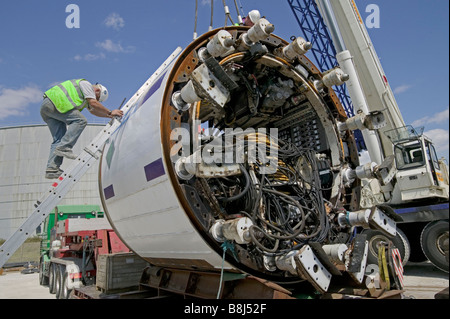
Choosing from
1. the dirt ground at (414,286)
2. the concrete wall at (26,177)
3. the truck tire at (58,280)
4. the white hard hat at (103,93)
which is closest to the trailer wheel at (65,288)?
the truck tire at (58,280)

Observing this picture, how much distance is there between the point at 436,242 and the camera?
7398mm

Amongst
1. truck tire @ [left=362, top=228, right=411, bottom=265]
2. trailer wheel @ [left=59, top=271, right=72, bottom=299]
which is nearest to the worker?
trailer wheel @ [left=59, top=271, right=72, bottom=299]

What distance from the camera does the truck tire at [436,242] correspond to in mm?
7238

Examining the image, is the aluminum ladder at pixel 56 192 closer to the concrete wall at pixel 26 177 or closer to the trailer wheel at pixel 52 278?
the trailer wheel at pixel 52 278

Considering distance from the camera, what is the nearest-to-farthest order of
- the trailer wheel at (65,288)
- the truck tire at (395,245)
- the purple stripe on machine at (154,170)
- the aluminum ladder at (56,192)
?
1. the purple stripe on machine at (154,170)
2. the aluminum ladder at (56,192)
3. the trailer wheel at (65,288)
4. the truck tire at (395,245)

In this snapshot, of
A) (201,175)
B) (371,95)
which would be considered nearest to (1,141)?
(371,95)

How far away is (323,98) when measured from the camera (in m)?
4.71

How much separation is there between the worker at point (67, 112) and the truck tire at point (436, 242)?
22.6 ft

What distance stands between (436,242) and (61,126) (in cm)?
771

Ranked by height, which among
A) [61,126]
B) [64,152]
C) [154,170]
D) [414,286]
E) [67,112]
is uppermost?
[67,112]

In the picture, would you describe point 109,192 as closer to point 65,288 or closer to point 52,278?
point 65,288

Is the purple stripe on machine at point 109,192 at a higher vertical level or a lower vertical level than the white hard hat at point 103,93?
lower

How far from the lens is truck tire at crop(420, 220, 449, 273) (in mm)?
7238

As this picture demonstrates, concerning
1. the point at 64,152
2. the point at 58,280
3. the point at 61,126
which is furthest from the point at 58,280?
the point at 64,152
